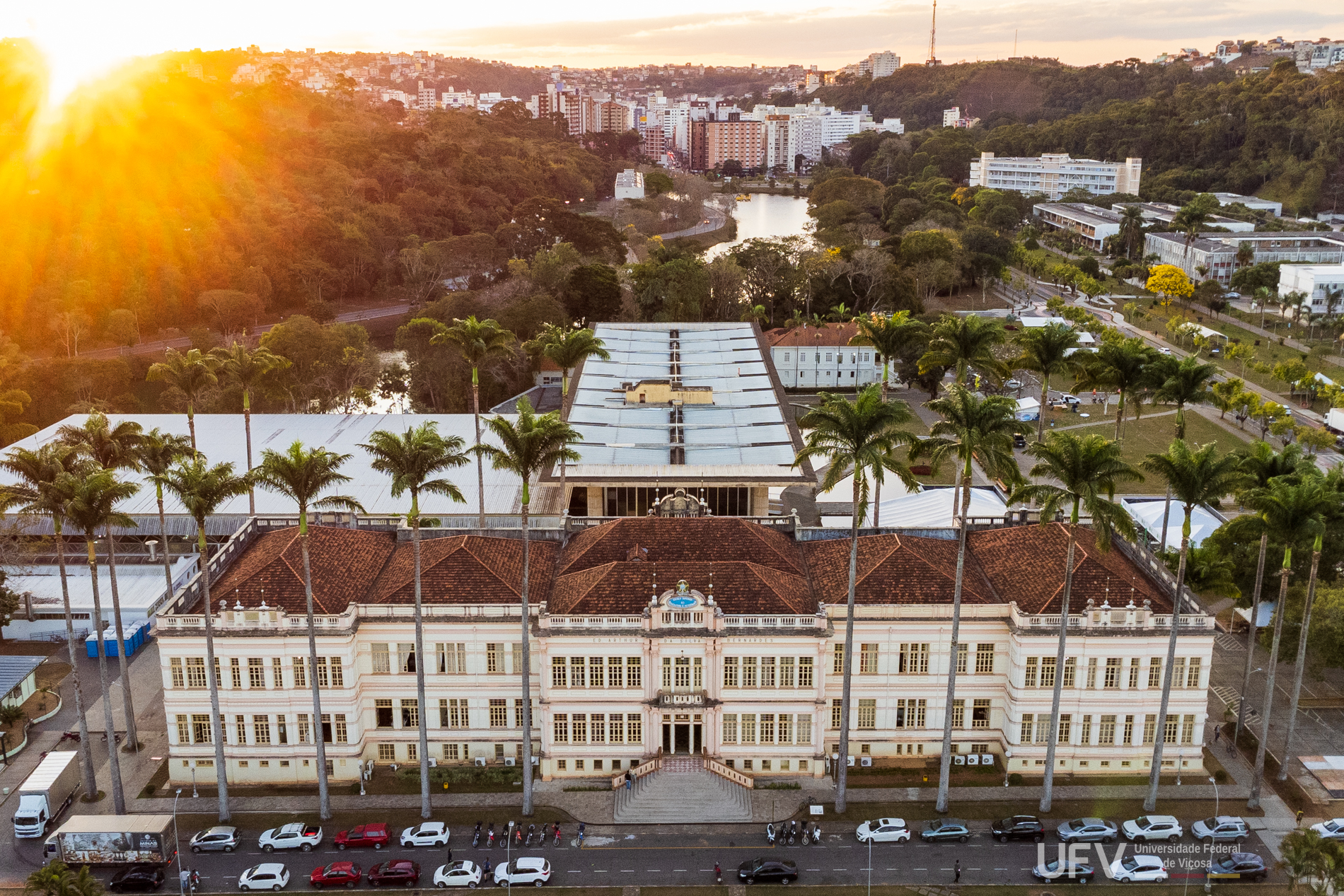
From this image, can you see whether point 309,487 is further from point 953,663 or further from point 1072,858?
point 1072,858

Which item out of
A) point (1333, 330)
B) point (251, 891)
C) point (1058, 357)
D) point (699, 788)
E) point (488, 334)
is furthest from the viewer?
point (1333, 330)

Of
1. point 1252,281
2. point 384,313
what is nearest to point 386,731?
point 384,313

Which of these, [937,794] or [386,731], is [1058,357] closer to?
[937,794]

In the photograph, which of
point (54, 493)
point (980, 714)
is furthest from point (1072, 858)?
point (54, 493)

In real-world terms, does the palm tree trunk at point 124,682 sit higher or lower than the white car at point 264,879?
higher

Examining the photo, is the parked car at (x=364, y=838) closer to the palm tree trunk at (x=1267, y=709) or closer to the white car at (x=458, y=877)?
the white car at (x=458, y=877)

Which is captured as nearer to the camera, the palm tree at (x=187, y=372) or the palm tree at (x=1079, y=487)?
the palm tree at (x=1079, y=487)

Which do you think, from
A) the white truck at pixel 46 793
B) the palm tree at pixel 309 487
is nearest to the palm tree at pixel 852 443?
the palm tree at pixel 309 487
